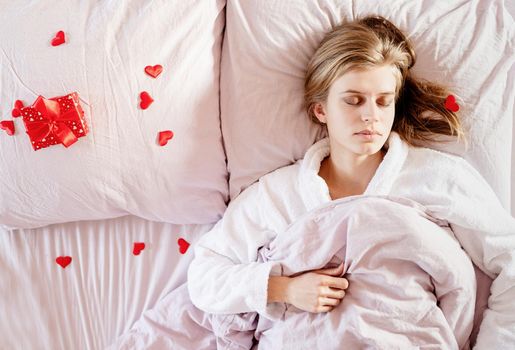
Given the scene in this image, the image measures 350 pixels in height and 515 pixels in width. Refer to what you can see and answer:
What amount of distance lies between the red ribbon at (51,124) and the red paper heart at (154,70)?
0.62ft

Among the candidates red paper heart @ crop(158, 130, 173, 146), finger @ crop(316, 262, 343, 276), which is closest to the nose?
finger @ crop(316, 262, 343, 276)

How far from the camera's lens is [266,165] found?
1.34 m

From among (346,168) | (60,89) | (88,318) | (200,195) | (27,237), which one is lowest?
(88,318)

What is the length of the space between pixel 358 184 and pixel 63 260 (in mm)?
761

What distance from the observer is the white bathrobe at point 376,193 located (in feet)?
3.69

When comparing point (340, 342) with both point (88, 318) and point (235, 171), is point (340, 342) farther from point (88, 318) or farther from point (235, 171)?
point (88, 318)

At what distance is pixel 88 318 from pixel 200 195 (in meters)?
0.42

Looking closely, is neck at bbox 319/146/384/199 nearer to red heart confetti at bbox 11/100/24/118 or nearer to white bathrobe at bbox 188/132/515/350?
white bathrobe at bbox 188/132/515/350

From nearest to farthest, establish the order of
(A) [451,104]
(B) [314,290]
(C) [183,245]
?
(B) [314,290]
(A) [451,104]
(C) [183,245]

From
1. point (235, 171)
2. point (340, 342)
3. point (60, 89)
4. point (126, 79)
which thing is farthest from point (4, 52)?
point (340, 342)

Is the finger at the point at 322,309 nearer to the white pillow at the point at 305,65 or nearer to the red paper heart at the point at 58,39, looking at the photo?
the white pillow at the point at 305,65

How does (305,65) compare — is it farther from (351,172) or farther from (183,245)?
(183,245)

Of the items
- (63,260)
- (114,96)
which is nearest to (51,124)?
(114,96)

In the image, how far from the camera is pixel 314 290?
1.11 meters
